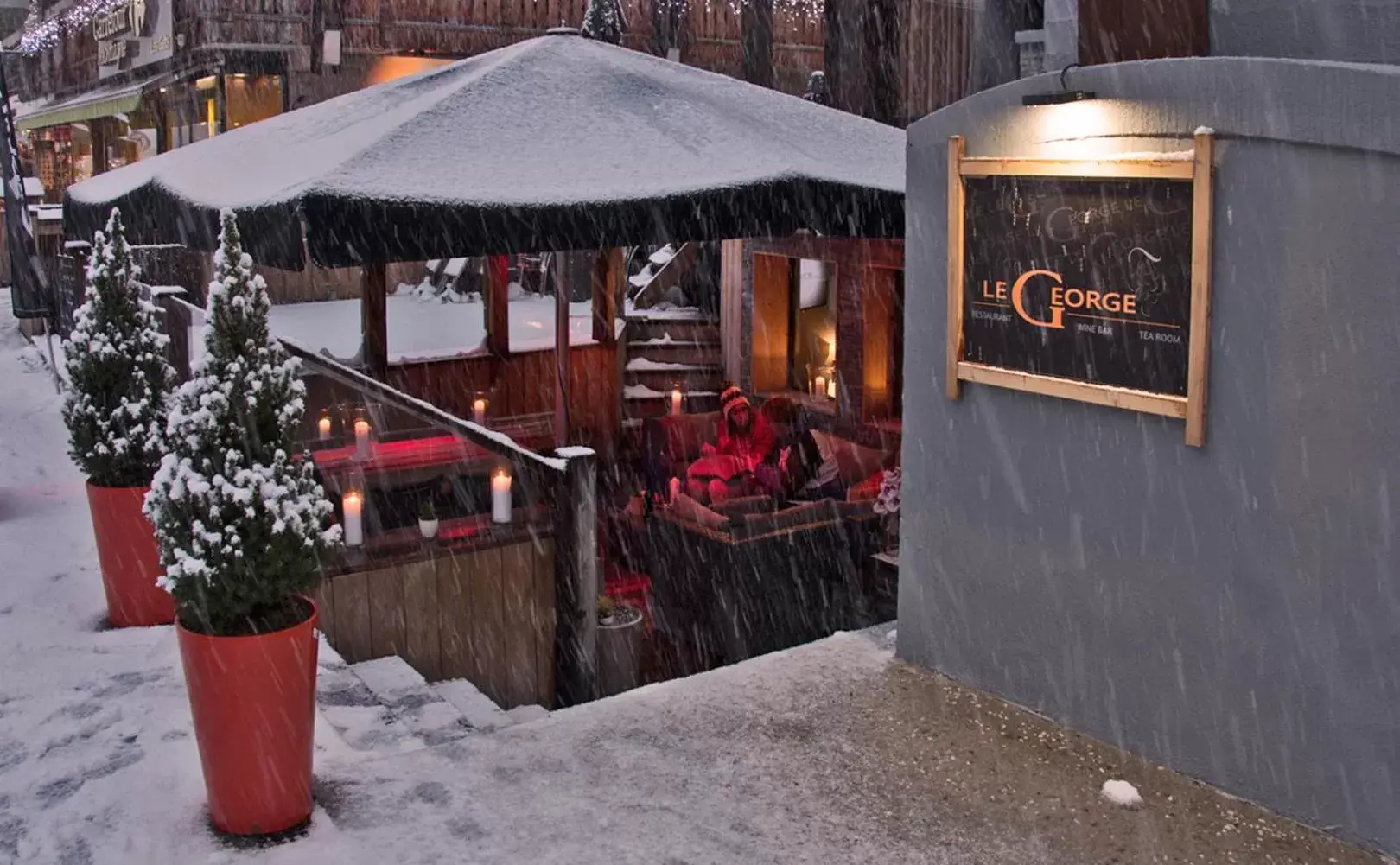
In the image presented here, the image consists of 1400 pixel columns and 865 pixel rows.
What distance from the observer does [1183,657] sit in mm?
4840

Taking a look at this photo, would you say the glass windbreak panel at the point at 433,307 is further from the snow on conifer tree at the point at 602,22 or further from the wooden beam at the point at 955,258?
the wooden beam at the point at 955,258

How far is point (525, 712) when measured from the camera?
687 cm

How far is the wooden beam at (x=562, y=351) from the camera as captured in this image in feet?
27.7

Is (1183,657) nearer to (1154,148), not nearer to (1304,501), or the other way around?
(1304,501)

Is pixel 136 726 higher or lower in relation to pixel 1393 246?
lower

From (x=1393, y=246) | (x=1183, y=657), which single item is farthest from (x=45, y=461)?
(x=1393, y=246)


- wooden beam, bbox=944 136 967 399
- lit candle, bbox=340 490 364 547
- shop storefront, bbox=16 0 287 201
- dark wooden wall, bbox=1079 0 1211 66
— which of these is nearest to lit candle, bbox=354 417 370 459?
lit candle, bbox=340 490 364 547

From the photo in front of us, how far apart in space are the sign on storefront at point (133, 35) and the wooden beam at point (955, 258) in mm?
16503

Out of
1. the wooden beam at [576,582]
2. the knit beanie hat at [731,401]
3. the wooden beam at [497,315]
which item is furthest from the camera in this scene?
the wooden beam at [497,315]

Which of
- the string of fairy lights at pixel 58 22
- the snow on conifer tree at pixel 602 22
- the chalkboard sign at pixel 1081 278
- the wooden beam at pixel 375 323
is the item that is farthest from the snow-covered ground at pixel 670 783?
the string of fairy lights at pixel 58 22

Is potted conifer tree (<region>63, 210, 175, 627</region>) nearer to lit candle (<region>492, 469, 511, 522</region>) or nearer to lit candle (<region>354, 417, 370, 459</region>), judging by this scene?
lit candle (<region>492, 469, 511, 522</region>)

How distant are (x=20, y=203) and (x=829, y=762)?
38.1 ft

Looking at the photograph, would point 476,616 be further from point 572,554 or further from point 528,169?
point 528,169

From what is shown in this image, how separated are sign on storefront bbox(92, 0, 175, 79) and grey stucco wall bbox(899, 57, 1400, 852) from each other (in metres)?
17.0
